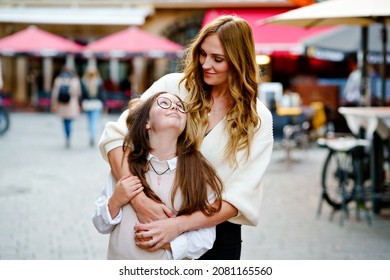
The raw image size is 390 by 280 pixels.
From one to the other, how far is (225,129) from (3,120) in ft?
40.5

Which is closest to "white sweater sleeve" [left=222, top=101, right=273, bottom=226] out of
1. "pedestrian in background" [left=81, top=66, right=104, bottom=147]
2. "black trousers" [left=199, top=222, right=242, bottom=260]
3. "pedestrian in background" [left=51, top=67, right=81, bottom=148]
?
"black trousers" [left=199, top=222, right=242, bottom=260]

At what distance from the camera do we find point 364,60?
7281 mm

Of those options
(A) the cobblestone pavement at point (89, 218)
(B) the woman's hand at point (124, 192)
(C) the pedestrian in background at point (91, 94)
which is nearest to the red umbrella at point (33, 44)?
(C) the pedestrian in background at point (91, 94)

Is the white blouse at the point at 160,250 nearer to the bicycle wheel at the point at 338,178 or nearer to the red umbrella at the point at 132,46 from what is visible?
the bicycle wheel at the point at 338,178

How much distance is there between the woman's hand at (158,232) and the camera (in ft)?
7.44

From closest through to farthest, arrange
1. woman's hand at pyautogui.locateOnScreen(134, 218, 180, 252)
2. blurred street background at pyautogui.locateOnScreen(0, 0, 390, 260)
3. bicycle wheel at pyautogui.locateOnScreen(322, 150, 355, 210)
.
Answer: woman's hand at pyautogui.locateOnScreen(134, 218, 180, 252) → blurred street background at pyautogui.locateOnScreen(0, 0, 390, 260) → bicycle wheel at pyautogui.locateOnScreen(322, 150, 355, 210)

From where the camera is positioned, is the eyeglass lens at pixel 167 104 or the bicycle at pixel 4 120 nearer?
the eyeglass lens at pixel 167 104

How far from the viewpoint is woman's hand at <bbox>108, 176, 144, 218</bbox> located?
229 centimetres

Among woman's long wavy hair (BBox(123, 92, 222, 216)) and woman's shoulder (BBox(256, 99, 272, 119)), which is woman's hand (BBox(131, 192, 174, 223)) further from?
woman's shoulder (BBox(256, 99, 272, 119))

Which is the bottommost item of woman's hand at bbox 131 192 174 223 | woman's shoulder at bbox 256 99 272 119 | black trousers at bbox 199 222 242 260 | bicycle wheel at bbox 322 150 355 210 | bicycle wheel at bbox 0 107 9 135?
bicycle wheel at bbox 0 107 9 135

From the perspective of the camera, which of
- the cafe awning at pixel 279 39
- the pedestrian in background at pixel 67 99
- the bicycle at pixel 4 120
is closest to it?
the pedestrian in background at pixel 67 99

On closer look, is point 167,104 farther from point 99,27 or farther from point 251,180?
point 99,27

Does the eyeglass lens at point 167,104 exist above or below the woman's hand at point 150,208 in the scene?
above

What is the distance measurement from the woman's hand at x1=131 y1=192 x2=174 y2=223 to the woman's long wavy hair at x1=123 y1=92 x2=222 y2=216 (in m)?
0.03
